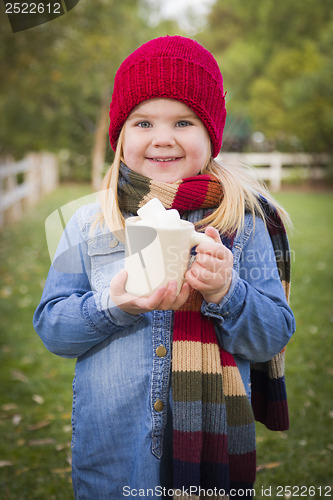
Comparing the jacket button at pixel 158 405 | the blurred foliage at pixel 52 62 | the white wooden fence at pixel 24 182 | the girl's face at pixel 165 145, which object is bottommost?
the white wooden fence at pixel 24 182

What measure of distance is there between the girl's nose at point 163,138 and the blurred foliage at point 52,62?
489 cm

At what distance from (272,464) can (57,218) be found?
2.16 metres

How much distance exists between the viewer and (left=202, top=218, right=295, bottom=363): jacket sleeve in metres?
1.32

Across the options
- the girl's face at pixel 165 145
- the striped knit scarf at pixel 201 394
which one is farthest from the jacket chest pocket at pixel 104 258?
the girl's face at pixel 165 145

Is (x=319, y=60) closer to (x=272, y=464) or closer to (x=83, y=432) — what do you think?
(x=272, y=464)

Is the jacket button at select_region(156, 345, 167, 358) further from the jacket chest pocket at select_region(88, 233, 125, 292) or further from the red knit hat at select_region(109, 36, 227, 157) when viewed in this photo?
the red knit hat at select_region(109, 36, 227, 157)

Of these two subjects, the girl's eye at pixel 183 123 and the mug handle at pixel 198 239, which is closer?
the mug handle at pixel 198 239

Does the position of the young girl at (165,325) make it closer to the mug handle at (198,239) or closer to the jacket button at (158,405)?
the jacket button at (158,405)

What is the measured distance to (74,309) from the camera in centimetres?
139

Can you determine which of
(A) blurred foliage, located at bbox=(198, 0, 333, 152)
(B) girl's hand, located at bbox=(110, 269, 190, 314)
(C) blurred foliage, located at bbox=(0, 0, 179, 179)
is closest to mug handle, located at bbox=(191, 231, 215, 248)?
(B) girl's hand, located at bbox=(110, 269, 190, 314)

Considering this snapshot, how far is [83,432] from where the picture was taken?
1.50 meters

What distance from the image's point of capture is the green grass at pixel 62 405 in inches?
108

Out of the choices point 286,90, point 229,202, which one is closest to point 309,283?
point 229,202

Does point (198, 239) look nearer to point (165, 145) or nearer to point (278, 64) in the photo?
point (165, 145)
